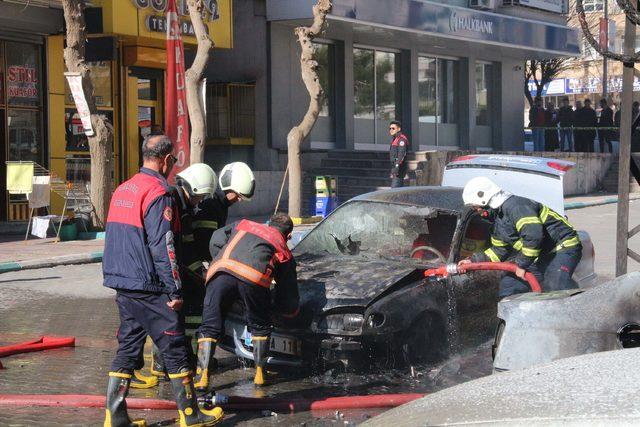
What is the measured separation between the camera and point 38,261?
575 inches

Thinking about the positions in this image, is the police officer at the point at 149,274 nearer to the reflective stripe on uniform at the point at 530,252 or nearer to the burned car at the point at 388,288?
the burned car at the point at 388,288

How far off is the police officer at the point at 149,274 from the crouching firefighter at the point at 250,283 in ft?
3.12

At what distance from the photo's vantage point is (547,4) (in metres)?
33.3

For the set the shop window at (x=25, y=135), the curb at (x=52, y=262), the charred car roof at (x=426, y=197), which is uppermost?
the shop window at (x=25, y=135)

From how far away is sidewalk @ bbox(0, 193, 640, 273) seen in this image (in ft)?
47.4

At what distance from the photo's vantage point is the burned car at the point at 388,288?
7.40 metres

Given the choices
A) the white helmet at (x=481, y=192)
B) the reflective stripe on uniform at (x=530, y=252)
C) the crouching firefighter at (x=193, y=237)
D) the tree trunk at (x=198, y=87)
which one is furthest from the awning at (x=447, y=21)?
the crouching firefighter at (x=193, y=237)

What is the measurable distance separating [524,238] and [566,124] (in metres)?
25.1

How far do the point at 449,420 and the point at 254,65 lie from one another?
22.1m

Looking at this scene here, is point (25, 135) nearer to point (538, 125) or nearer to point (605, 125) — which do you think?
point (538, 125)

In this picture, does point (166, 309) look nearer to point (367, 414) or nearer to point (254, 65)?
point (367, 414)

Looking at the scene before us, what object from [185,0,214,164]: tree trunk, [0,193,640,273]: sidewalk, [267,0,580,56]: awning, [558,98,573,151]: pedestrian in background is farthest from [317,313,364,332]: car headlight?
[558,98,573,151]: pedestrian in background

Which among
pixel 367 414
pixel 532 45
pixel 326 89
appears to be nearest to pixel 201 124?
pixel 326 89

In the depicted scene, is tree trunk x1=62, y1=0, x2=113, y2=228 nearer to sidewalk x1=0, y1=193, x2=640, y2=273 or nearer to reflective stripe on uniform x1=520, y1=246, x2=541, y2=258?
sidewalk x1=0, y1=193, x2=640, y2=273
